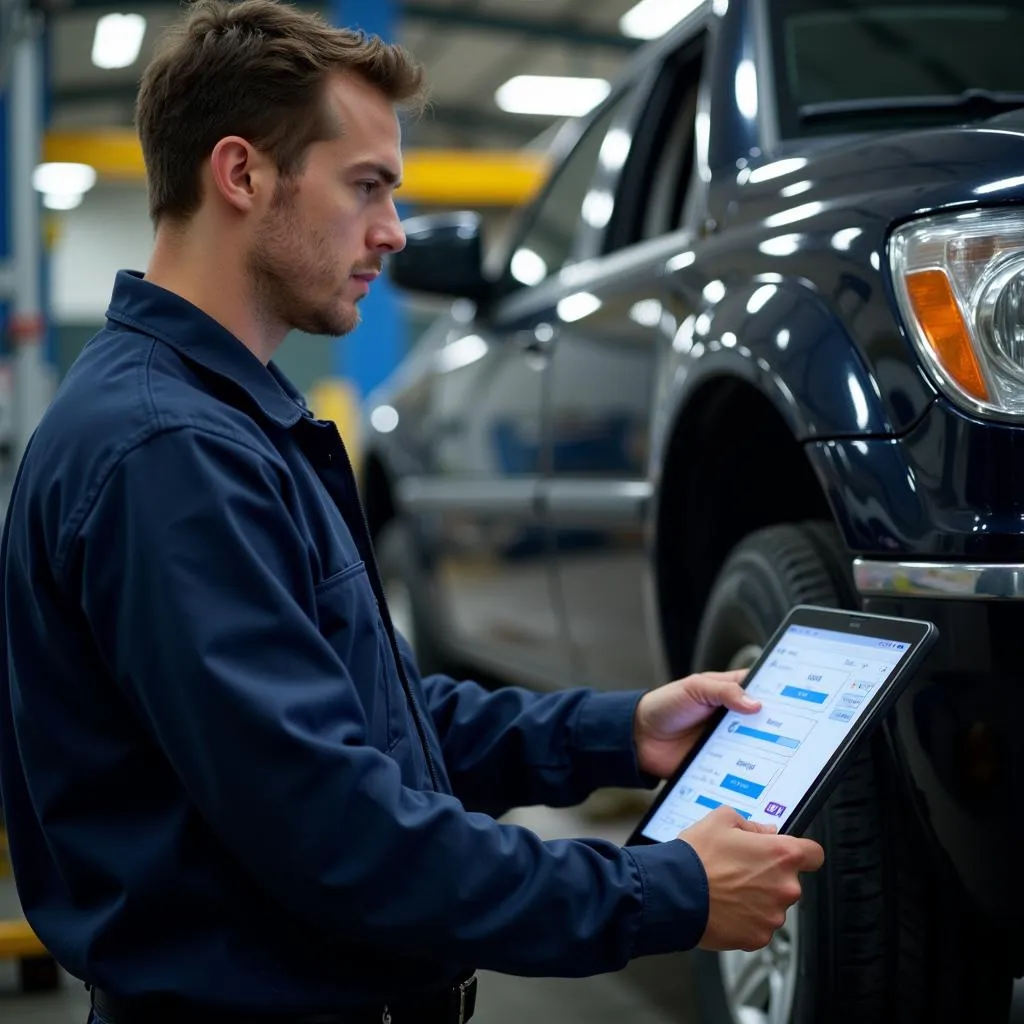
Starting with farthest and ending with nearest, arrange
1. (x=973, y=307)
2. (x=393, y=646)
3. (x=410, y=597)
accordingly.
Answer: (x=410, y=597)
(x=973, y=307)
(x=393, y=646)

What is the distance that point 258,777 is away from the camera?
112 cm

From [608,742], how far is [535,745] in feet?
0.28

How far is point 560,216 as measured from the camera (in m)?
3.48

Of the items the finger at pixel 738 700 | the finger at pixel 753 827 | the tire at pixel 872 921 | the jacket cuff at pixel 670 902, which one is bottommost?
the tire at pixel 872 921

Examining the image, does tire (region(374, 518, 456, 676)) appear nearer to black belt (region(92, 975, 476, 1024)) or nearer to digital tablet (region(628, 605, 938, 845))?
digital tablet (region(628, 605, 938, 845))

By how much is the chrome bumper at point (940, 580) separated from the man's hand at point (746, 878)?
375 mm

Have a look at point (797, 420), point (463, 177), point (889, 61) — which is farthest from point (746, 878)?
point (463, 177)

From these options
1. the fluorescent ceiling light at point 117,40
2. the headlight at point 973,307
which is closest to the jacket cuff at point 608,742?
the headlight at point 973,307

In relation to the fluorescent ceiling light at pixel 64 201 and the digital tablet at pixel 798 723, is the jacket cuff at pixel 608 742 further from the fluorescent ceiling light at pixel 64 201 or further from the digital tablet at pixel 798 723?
the fluorescent ceiling light at pixel 64 201

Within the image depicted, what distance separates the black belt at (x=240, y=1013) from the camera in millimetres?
1230

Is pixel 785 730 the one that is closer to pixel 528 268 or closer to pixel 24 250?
pixel 528 268

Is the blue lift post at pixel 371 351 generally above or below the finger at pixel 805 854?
above

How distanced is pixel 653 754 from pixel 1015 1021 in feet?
2.15

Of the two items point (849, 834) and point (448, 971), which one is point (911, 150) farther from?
point (448, 971)
